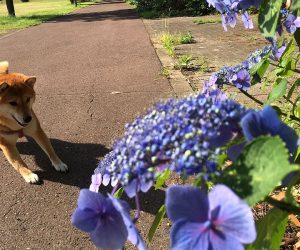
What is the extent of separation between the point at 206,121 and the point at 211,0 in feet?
2.73

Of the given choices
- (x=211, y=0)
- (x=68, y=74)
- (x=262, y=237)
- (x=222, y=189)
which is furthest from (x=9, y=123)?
(x=68, y=74)

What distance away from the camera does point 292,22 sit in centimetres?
145

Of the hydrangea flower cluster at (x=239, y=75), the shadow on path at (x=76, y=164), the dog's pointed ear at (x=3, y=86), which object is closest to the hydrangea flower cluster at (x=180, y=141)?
the hydrangea flower cluster at (x=239, y=75)

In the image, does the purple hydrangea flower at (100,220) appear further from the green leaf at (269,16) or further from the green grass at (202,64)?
the green grass at (202,64)

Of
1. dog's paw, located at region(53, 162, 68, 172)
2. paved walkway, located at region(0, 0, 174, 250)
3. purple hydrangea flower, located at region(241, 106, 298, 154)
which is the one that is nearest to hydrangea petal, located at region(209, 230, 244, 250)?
purple hydrangea flower, located at region(241, 106, 298, 154)

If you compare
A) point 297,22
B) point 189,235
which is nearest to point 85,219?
point 189,235

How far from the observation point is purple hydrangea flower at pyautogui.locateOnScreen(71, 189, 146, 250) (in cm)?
67

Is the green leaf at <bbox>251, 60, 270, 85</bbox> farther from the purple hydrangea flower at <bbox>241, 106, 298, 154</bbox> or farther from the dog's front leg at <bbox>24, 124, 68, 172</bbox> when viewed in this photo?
the dog's front leg at <bbox>24, 124, 68, 172</bbox>

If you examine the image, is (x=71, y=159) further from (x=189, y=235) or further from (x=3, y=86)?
(x=189, y=235)

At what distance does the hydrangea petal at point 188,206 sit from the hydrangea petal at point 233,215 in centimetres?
1

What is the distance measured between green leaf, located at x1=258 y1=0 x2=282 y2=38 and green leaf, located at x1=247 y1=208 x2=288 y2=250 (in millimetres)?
496

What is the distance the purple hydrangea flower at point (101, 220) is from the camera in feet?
2.20

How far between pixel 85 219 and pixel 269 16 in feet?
2.34

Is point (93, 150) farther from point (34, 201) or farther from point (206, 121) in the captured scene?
point (206, 121)
